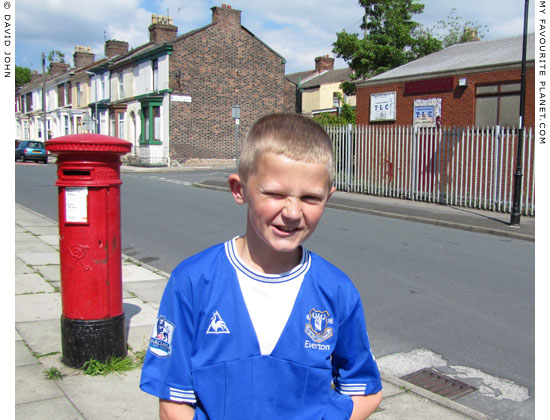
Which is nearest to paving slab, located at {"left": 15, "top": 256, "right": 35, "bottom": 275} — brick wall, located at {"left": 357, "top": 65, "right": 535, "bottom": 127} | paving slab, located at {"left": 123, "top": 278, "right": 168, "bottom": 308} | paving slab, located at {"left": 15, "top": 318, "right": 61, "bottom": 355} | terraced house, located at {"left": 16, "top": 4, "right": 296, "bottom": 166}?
paving slab, located at {"left": 123, "top": 278, "right": 168, "bottom": 308}

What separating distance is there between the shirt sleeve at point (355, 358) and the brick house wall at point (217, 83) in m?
33.9

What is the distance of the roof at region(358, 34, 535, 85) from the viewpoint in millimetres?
17047

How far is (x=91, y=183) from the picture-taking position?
161 inches

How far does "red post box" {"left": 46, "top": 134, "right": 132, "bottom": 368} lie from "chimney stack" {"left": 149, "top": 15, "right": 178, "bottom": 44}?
118ft

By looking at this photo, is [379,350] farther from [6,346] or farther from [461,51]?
[461,51]

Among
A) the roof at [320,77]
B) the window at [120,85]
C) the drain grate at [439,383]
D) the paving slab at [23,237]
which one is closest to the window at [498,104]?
the paving slab at [23,237]

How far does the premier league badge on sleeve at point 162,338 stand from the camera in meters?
1.70

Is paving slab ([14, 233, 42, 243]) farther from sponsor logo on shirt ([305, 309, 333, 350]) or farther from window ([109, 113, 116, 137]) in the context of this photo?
window ([109, 113, 116, 137])

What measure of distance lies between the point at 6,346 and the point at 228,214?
927cm

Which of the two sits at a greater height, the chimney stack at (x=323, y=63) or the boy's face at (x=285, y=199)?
the chimney stack at (x=323, y=63)

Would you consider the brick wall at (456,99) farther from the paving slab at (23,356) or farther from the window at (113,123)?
the window at (113,123)

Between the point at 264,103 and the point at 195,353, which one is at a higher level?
the point at 264,103

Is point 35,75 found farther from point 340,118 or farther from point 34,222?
point 34,222
